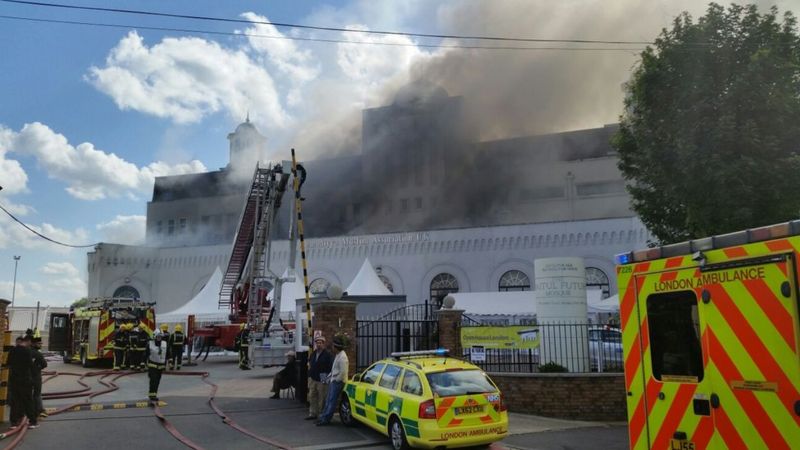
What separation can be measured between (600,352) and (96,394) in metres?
10.2

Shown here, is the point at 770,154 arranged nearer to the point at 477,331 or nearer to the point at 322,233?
the point at 477,331

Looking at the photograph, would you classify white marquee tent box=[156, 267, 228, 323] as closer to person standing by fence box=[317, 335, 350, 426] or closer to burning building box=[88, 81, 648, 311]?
burning building box=[88, 81, 648, 311]

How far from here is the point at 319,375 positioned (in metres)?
9.69

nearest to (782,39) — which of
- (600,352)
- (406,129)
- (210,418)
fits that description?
(600,352)

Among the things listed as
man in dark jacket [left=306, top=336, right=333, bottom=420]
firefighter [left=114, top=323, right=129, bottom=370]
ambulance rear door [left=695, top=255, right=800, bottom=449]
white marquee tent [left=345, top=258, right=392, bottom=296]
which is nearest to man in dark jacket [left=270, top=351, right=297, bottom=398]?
man in dark jacket [left=306, top=336, right=333, bottom=420]

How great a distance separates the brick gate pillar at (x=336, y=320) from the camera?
10.5 metres

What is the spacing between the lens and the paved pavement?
26.2 feet

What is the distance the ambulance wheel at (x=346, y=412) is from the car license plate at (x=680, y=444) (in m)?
5.40

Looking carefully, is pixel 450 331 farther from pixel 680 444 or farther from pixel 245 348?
pixel 245 348

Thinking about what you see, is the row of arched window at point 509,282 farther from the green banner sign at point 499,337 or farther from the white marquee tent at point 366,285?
the green banner sign at point 499,337

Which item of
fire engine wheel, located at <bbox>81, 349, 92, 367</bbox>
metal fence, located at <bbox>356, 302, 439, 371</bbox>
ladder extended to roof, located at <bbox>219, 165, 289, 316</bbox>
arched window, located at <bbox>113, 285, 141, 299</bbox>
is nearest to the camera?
metal fence, located at <bbox>356, 302, 439, 371</bbox>

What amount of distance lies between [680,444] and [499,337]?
8.43m

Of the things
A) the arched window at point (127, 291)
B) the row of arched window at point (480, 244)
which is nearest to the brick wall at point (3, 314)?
the row of arched window at point (480, 244)

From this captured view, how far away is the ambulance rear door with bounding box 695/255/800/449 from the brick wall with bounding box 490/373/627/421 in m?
6.11
